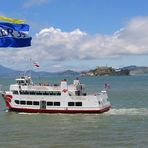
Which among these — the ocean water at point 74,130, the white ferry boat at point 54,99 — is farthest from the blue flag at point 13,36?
the white ferry boat at point 54,99

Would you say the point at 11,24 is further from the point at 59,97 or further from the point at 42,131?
the point at 59,97

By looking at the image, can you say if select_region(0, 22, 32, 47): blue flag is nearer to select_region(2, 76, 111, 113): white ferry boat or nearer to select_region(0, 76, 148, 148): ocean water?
select_region(0, 76, 148, 148): ocean water

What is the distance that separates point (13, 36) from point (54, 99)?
32735 mm

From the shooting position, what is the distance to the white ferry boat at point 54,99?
62594 mm

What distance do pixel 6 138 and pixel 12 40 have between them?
43.4 feet

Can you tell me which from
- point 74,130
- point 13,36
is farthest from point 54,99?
point 13,36

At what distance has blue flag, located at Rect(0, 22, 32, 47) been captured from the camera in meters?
30.4

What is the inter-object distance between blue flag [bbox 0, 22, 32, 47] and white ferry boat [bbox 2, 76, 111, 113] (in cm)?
3154

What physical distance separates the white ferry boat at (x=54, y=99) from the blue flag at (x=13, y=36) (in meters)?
31.5

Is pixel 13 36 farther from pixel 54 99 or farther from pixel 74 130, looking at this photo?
pixel 54 99

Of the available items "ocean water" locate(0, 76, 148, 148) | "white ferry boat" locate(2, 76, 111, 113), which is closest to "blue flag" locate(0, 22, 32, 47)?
"ocean water" locate(0, 76, 148, 148)

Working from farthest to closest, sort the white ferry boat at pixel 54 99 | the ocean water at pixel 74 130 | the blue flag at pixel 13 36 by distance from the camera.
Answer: the white ferry boat at pixel 54 99 → the ocean water at pixel 74 130 → the blue flag at pixel 13 36

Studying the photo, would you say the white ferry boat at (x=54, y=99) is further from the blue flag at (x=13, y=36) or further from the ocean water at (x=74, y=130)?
the blue flag at (x=13, y=36)

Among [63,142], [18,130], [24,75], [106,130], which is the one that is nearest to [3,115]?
[24,75]
